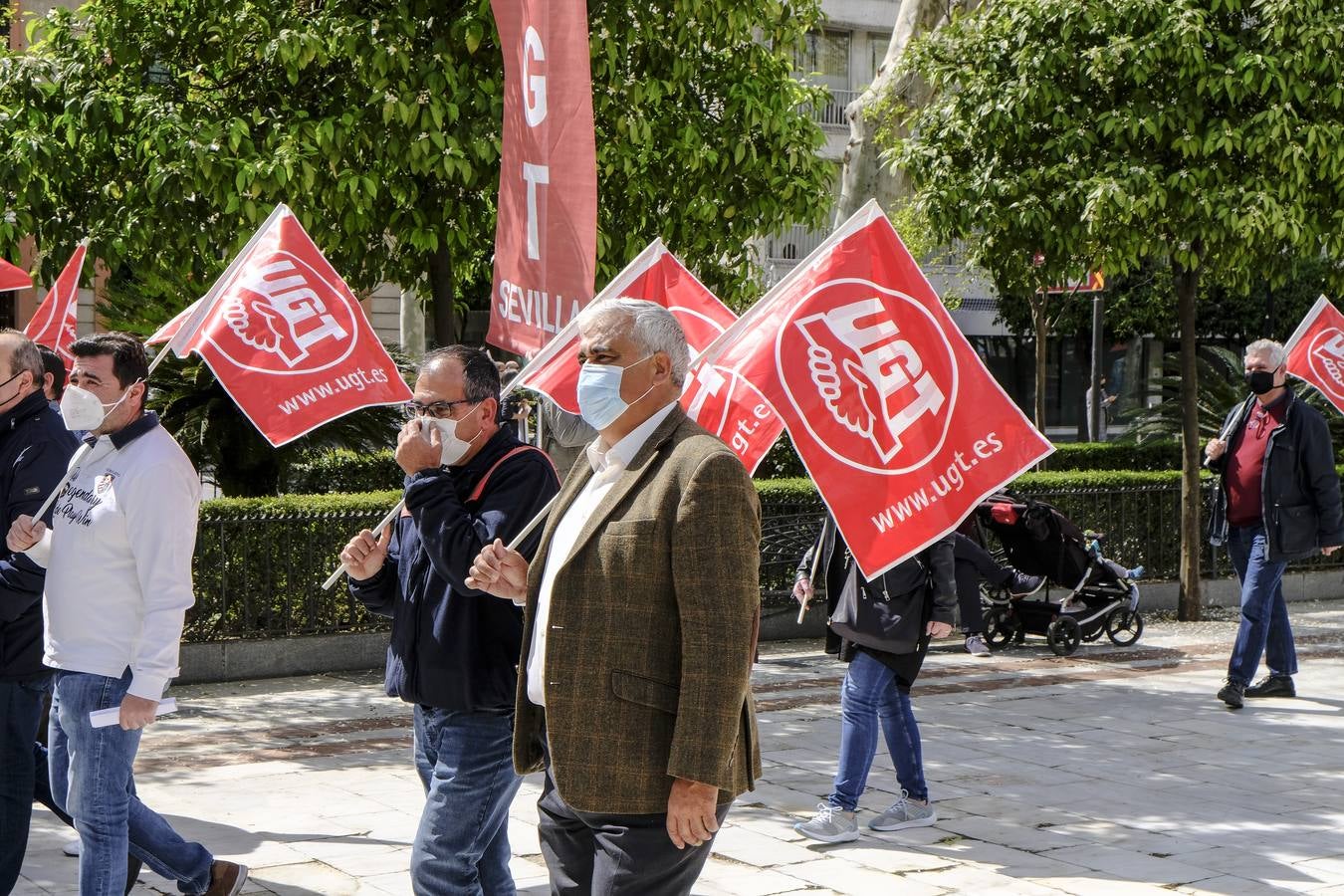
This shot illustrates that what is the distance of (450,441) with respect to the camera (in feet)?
14.3

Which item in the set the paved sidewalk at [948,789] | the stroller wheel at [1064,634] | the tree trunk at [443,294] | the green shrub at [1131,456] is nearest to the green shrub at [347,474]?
the tree trunk at [443,294]

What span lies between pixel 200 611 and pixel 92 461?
18.1ft

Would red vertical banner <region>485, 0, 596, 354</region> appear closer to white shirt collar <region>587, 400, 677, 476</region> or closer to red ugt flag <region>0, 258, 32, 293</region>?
white shirt collar <region>587, 400, 677, 476</region>

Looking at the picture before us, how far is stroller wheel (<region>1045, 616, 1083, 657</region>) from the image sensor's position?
1135 cm

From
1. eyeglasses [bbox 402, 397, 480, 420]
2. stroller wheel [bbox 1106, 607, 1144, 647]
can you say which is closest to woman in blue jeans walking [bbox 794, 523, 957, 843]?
eyeglasses [bbox 402, 397, 480, 420]

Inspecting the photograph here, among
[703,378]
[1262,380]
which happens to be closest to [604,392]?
[703,378]

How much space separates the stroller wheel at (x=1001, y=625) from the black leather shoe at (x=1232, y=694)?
86.0 inches

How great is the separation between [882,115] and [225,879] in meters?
10.6

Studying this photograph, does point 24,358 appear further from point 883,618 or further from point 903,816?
point 903,816

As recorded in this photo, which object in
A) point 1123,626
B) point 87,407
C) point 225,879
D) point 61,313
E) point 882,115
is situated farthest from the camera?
point 882,115

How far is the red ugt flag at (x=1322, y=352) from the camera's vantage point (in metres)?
11.3

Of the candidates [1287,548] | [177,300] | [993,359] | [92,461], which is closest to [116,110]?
[177,300]

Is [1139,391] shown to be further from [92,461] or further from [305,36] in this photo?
[92,461]

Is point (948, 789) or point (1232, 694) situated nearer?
point (948, 789)
